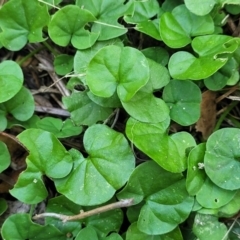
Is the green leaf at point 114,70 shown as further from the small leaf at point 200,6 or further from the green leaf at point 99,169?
the small leaf at point 200,6

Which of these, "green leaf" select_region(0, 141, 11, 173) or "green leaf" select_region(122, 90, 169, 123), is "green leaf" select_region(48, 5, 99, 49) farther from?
"green leaf" select_region(0, 141, 11, 173)

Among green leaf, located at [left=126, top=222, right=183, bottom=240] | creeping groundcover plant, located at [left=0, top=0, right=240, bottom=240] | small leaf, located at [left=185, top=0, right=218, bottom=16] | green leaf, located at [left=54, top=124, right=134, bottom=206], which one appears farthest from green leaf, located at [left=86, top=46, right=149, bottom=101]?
green leaf, located at [left=126, top=222, right=183, bottom=240]

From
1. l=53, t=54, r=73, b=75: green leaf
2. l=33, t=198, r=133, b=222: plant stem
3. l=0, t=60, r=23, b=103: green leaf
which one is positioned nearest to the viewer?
l=33, t=198, r=133, b=222: plant stem

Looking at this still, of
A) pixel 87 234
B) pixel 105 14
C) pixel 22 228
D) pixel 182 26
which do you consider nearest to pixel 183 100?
pixel 182 26

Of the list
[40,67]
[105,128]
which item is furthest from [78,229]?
[40,67]

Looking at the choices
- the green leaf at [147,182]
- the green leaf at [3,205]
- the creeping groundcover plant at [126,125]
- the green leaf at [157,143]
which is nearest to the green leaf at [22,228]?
the creeping groundcover plant at [126,125]

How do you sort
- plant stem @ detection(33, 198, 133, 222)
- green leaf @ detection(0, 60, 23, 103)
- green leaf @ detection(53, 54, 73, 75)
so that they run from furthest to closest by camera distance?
green leaf @ detection(53, 54, 73, 75) → green leaf @ detection(0, 60, 23, 103) → plant stem @ detection(33, 198, 133, 222)

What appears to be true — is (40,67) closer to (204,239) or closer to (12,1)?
(12,1)

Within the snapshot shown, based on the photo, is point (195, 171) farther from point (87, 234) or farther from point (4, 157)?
point (4, 157)
